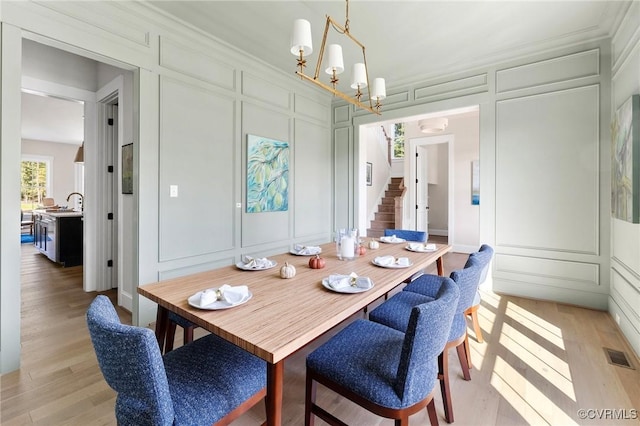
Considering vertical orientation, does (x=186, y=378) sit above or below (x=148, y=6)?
below

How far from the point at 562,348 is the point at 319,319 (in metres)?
2.32

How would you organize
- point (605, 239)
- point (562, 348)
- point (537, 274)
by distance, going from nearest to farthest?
point (562, 348) → point (605, 239) → point (537, 274)

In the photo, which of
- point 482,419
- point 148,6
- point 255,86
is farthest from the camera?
point 255,86

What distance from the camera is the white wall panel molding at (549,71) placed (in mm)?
2996

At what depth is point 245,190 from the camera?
3469mm

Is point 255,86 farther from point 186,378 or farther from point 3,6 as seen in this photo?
point 186,378

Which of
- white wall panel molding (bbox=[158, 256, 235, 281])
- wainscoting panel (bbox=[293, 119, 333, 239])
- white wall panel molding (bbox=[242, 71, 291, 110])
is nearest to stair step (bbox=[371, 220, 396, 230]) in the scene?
wainscoting panel (bbox=[293, 119, 333, 239])

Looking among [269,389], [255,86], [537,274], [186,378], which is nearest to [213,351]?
[186,378]

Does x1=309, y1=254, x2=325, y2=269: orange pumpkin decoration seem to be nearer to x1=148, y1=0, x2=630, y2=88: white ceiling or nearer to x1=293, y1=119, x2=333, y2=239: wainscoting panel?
x1=148, y1=0, x2=630, y2=88: white ceiling

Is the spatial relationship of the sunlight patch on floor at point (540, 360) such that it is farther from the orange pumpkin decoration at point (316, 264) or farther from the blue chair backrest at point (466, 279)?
the orange pumpkin decoration at point (316, 264)

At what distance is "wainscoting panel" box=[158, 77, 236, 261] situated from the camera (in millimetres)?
2746

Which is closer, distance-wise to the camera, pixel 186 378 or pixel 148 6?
pixel 186 378

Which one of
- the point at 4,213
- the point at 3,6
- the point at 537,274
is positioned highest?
the point at 3,6

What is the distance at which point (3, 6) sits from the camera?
190 centimetres
